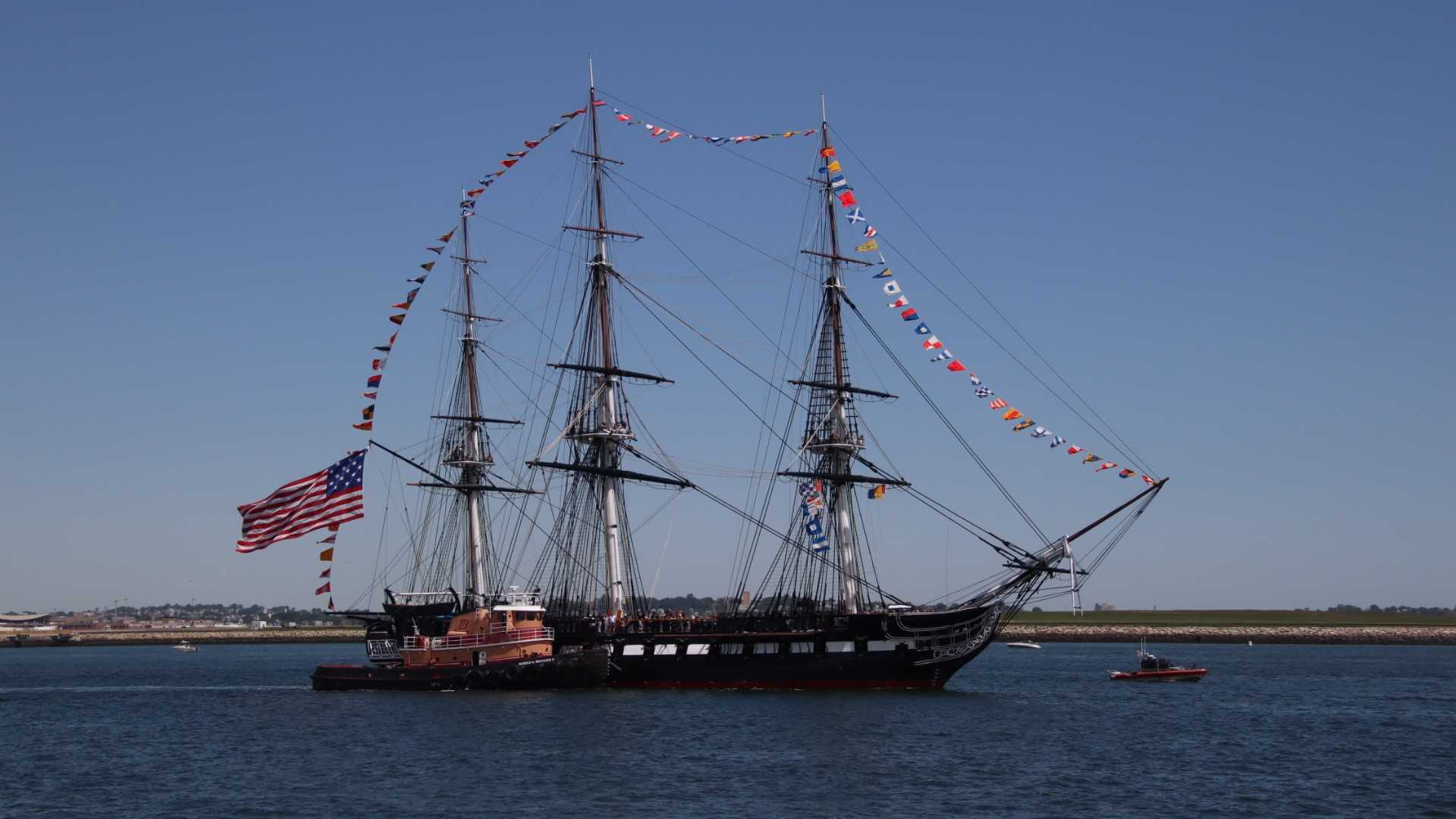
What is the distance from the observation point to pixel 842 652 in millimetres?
73375

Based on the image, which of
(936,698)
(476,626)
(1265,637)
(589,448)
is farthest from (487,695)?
(1265,637)

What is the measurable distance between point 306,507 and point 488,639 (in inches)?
507

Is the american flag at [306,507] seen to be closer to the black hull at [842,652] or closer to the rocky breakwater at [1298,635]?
the black hull at [842,652]

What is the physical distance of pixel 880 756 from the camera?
168 feet

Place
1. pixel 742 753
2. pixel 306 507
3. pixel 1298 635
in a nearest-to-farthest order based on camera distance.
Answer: pixel 742 753
pixel 306 507
pixel 1298 635

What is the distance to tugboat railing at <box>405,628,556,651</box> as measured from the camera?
78.1m

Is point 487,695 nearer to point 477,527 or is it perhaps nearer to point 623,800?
point 477,527

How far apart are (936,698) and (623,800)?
32.3 meters

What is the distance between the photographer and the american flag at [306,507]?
233 feet

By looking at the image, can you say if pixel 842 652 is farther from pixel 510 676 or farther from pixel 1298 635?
pixel 1298 635

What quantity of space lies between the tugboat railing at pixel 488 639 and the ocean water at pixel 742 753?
3469mm

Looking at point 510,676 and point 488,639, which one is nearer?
point 510,676

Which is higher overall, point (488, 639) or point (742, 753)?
point (488, 639)

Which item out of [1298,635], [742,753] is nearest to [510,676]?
[742,753]
